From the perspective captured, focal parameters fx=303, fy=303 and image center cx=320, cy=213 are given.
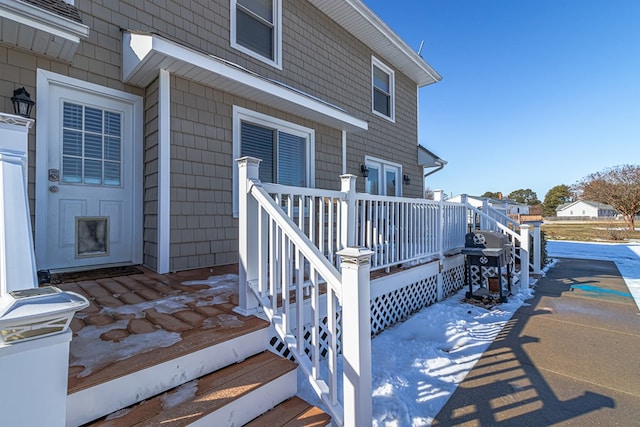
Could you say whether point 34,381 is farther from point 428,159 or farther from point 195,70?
point 428,159

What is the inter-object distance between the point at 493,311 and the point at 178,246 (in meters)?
4.50

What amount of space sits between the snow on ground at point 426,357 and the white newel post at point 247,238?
0.78m

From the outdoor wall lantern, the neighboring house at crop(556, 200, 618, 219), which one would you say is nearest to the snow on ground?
the outdoor wall lantern

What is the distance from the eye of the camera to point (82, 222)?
3605 millimetres

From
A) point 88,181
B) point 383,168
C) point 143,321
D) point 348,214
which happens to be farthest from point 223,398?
point 383,168

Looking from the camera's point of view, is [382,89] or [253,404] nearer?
[253,404]

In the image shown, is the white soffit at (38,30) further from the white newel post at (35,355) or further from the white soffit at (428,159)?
the white soffit at (428,159)

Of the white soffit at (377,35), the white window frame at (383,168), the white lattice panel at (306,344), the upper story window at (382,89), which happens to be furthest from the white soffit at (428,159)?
the white lattice panel at (306,344)

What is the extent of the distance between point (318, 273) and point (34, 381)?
4.56 feet

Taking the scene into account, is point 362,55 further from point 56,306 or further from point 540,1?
point 56,306

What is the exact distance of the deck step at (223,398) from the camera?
4.89 ft

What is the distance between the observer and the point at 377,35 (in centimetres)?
704

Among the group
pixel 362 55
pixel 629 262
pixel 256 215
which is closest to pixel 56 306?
pixel 256 215

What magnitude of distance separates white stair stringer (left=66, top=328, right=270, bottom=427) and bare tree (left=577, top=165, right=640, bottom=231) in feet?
89.0
